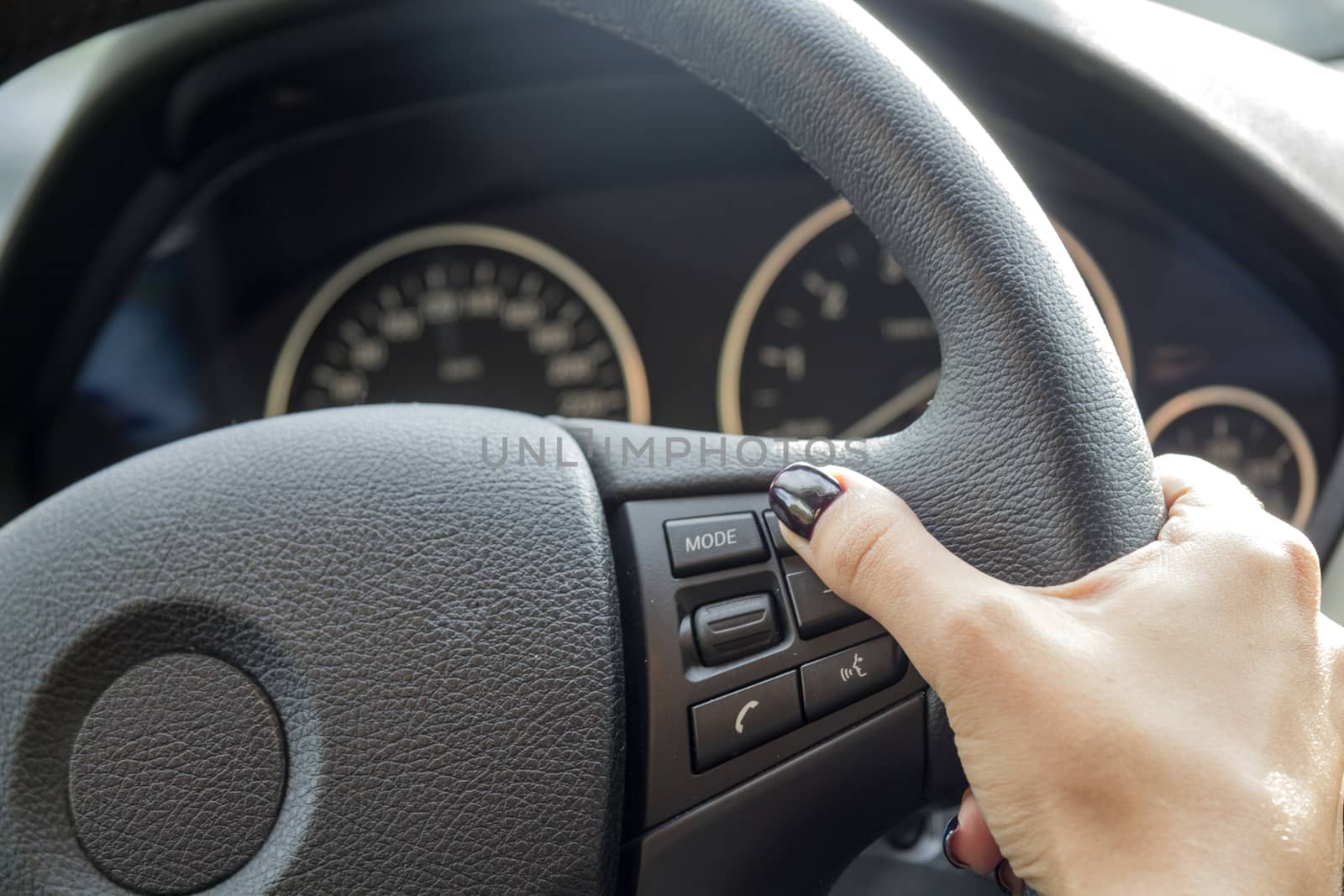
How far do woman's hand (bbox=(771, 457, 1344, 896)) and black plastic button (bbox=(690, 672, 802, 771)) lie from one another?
10 cm

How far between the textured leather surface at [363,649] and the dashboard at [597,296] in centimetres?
81

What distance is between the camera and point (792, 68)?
590 mm

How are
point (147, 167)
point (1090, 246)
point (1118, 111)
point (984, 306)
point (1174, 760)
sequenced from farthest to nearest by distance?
point (1090, 246) < point (147, 167) < point (1118, 111) < point (984, 306) < point (1174, 760)

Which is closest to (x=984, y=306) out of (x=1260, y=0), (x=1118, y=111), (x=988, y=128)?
(x=1118, y=111)

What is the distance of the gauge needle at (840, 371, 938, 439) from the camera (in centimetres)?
143

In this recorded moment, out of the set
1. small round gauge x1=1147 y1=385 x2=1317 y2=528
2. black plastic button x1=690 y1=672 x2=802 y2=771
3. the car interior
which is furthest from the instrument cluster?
black plastic button x1=690 y1=672 x2=802 y2=771

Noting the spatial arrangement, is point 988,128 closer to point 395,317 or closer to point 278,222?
point 395,317

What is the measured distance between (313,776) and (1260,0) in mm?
1386

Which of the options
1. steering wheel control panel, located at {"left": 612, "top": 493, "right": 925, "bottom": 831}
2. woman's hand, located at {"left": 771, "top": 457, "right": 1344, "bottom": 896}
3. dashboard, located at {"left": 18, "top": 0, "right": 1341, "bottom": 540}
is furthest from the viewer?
dashboard, located at {"left": 18, "top": 0, "right": 1341, "bottom": 540}

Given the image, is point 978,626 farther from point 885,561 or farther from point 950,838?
point 950,838

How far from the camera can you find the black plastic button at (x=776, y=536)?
0.61 m

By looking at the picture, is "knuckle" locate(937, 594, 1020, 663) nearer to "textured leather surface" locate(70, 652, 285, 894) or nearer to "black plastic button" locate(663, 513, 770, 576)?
"black plastic button" locate(663, 513, 770, 576)

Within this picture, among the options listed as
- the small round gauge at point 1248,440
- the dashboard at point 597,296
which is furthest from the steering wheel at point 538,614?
the small round gauge at point 1248,440

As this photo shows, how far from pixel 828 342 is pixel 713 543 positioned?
870mm
